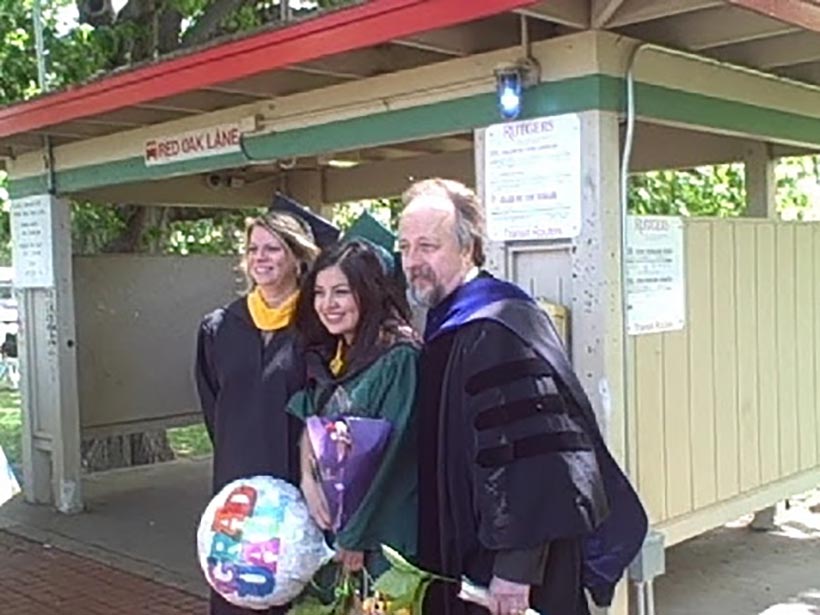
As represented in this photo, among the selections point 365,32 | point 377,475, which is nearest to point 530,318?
point 377,475

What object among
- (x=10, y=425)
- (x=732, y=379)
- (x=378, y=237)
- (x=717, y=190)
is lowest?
(x=10, y=425)

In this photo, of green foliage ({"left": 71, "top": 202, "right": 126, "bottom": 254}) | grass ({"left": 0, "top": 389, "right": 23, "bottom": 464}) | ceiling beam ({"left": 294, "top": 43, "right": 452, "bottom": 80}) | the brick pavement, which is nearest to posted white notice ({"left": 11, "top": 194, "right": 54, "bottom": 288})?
green foliage ({"left": 71, "top": 202, "right": 126, "bottom": 254})

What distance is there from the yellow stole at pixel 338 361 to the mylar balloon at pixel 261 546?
34 cm

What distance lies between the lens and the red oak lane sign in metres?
5.76

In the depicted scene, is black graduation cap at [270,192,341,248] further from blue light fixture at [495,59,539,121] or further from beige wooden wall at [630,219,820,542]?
beige wooden wall at [630,219,820,542]

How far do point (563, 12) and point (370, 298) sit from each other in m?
1.55

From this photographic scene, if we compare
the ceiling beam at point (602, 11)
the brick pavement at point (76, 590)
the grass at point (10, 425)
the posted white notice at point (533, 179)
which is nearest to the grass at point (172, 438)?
the grass at point (10, 425)

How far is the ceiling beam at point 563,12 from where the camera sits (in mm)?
3873

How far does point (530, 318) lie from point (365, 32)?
5.79 ft

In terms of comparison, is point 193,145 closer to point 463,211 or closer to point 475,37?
point 475,37

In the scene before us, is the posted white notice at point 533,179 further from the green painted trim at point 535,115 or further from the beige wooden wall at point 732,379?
the beige wooden wall at point 732,379

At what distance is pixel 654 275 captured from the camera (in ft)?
14.6

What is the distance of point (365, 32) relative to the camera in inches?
162

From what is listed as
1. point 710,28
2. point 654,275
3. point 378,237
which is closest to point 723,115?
point 710,28
